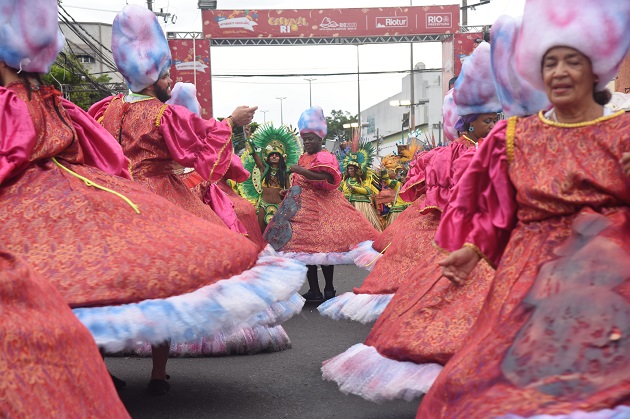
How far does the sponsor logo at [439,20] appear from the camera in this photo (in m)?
27.9

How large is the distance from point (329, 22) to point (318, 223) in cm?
1893

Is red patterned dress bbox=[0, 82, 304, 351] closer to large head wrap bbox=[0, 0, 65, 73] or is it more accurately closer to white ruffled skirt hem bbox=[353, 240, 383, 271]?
large head wrap bbox=[0, 0, 65, 73]

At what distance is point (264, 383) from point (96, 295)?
2265 mm

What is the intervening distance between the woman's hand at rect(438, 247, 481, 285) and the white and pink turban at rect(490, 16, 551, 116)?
2.79 ft

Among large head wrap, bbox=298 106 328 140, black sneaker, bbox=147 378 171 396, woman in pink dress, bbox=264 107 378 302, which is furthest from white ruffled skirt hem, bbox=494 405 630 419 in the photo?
large head wrap, bbox=298 106 328 140

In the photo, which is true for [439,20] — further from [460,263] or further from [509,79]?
[460,263]

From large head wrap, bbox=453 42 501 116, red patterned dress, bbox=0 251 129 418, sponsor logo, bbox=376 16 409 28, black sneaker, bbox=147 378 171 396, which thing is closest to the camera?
red patterned dress, bbox=0 251 129 418

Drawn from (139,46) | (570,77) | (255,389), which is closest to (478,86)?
(139,46)

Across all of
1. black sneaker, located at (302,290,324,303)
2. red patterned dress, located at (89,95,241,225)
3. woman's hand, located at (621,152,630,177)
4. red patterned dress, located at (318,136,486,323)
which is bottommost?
black sneaker, located at (302,290,324,303)

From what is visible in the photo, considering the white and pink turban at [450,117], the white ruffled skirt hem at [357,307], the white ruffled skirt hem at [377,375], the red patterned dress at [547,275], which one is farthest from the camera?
the white and pink turban at [450,117]

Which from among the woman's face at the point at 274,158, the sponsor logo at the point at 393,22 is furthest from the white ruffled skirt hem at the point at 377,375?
the sponsor logo at the point at 393,22

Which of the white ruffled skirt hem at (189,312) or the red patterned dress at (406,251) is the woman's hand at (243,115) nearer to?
the red patterned dress at (406,251)

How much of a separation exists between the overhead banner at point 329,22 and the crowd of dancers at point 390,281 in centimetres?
2147

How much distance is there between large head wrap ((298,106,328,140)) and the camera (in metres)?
10.1
